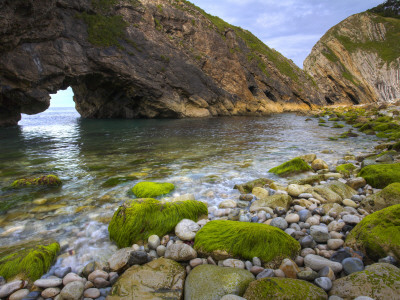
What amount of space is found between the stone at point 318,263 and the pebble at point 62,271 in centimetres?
301

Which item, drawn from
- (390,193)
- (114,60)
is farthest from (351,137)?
(114,60)

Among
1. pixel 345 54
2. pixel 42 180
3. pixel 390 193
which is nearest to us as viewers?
pixel 390 193

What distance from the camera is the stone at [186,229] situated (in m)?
3.43

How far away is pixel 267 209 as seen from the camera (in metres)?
4.27

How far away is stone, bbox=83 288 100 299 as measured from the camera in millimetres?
2389

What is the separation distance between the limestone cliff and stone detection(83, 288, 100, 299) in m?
88.2

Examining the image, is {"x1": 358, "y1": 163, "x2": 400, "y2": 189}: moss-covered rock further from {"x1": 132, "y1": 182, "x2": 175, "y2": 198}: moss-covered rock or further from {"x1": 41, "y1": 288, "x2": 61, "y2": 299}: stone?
{"x1": 41, "y1": 288, "x2": 61, "y2": 299}: stone

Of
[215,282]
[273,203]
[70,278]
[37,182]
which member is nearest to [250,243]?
[215,282]

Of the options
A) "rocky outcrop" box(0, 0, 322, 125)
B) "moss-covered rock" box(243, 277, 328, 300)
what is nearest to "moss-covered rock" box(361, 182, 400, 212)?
"moss-covered rock" box(243, 277, 328, 300)

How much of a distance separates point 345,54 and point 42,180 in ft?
332

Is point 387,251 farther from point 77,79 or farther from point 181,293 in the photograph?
point 77,79

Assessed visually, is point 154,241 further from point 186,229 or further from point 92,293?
point 92,293

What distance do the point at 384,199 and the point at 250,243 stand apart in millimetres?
2856

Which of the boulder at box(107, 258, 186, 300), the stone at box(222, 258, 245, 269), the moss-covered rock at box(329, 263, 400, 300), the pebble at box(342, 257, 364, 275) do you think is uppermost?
the moss-covered rock at box(329, 263, 400, 300)
